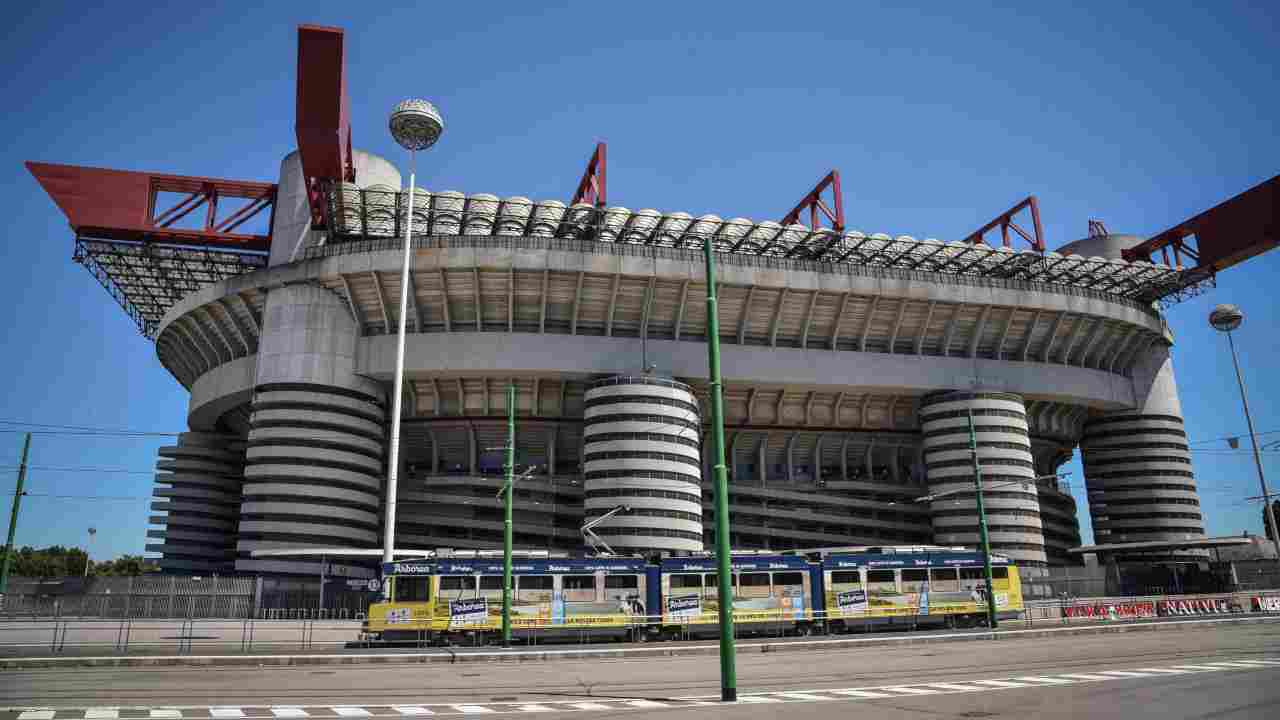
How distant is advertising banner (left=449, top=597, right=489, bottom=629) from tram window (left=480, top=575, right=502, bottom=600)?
42cm

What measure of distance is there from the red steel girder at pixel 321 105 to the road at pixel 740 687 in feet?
103

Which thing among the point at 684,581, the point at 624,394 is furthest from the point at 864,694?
the point at 624,394

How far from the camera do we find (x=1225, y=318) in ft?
210

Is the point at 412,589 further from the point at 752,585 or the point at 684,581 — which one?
the point at 752,585

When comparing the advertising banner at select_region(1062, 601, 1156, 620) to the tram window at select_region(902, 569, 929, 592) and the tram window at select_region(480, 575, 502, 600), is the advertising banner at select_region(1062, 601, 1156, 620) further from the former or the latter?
the tram window at select_region(480, 575, 502, 600)

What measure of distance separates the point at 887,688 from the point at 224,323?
5471cm

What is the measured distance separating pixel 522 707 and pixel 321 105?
1571 inches

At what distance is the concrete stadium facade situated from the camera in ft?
178

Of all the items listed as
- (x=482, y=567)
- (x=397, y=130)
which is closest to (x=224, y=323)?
(x=397, y=130)

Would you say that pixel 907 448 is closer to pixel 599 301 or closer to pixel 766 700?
pixel 599 301

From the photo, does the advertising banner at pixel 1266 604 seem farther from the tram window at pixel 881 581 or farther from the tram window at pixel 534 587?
the tram window at pixel 534 587

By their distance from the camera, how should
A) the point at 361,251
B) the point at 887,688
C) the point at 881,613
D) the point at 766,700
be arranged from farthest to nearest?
the point at 361,251 < the point at 881,613 < the point at 887,688 < the point at 766,700

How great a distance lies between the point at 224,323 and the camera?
58.8 meters

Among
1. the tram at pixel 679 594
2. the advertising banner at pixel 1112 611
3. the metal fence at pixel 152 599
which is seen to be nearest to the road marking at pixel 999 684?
the tram at pixel 679 594
